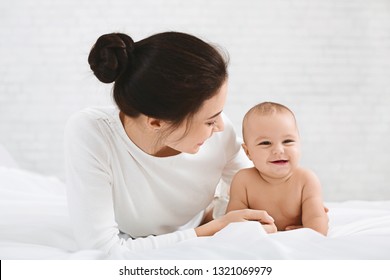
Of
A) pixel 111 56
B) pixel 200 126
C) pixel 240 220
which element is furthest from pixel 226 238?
pixel 111 56

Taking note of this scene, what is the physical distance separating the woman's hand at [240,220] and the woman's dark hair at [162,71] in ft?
1.01

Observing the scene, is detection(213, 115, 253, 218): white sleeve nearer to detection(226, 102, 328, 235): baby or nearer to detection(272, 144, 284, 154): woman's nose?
detection(226, 102, 328, 235): baby

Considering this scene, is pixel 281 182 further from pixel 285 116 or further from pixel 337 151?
pixel 337 151

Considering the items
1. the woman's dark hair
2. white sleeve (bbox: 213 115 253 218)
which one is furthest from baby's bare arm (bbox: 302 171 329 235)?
the woman's dark hair

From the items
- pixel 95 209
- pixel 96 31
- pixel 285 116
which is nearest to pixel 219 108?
pixel 285 116

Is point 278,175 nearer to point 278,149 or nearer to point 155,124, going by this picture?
point 278,149

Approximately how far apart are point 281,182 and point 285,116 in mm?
208

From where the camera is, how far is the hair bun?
1459 mm

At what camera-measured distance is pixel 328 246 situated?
1.37 meters

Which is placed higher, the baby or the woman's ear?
the woman's ear

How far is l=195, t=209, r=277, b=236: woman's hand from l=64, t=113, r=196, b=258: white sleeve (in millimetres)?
40

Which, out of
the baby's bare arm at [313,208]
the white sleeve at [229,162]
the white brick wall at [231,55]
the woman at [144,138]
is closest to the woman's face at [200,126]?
the woman at [144,138]

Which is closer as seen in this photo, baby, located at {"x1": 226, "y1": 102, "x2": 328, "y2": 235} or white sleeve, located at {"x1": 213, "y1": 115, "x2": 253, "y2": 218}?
baby, located at {"x1": 226, "y1": 102, "x2": 328, "y2": 235}
